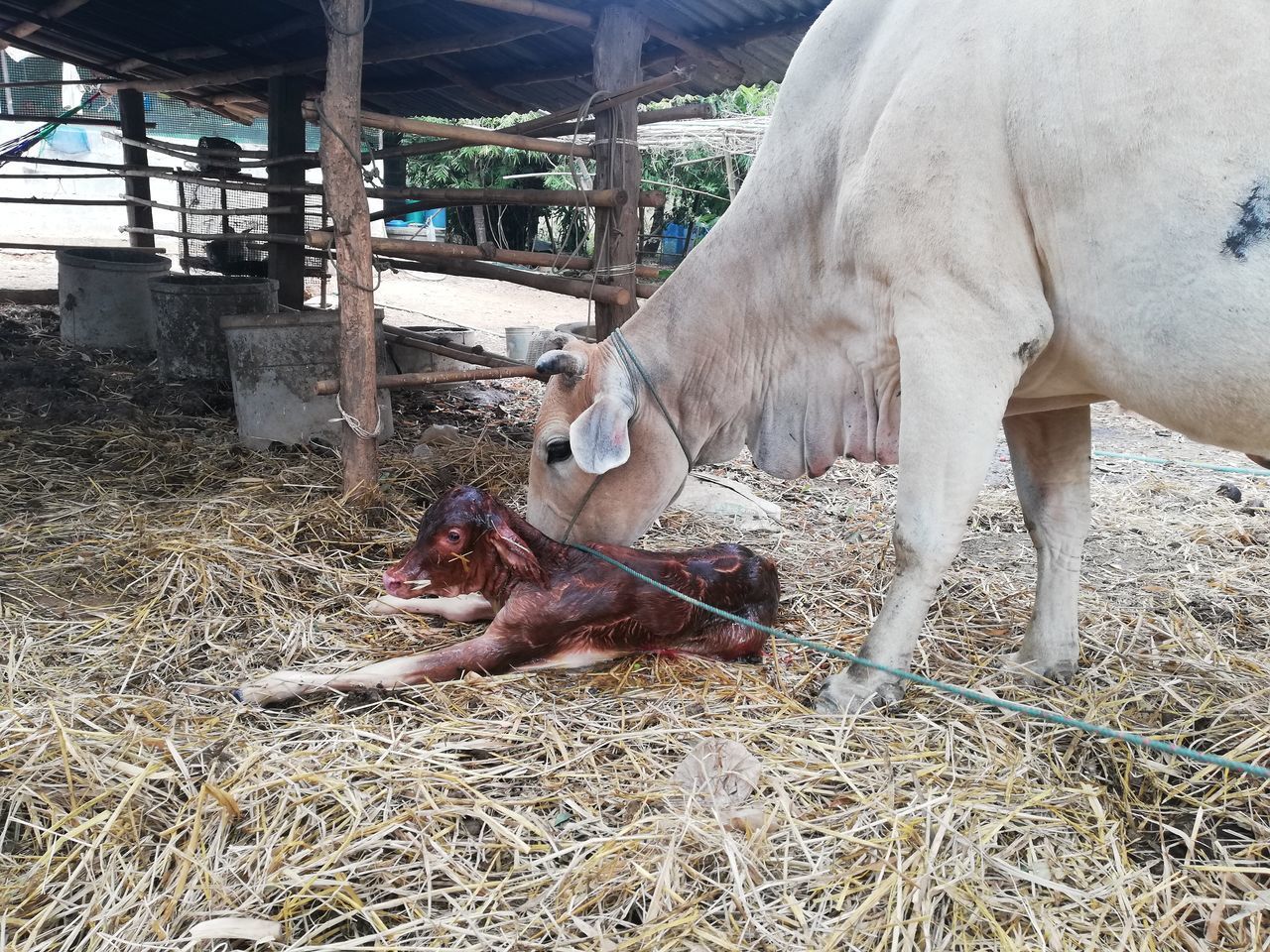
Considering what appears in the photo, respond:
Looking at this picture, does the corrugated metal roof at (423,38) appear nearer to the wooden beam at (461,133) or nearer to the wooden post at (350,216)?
the wooden beam at (461,133)

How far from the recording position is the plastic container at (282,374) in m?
4.95

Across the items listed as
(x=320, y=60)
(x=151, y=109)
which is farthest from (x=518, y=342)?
(x=151, y=109)

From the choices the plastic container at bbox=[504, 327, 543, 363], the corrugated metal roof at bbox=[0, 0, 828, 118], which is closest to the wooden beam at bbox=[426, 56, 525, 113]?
the corrugated metal roof at bbox=[0, 0, 828, 118]

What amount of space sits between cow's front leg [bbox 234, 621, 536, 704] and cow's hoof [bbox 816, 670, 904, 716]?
839 millimetres

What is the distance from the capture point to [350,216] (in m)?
3.86

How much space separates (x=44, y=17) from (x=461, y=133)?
16.9ft

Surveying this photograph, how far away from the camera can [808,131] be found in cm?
292

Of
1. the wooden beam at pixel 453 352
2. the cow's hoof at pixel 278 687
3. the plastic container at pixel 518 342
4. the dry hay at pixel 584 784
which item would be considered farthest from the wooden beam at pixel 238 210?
the cow's hoof at pixel 278 687

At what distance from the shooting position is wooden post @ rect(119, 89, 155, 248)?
361 inches

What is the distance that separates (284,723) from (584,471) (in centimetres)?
113

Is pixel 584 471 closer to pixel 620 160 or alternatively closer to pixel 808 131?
pixel 808 131

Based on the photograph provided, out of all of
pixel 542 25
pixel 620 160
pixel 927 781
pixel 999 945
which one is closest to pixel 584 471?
pixel 927 781

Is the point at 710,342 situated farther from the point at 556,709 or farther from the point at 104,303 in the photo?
the point at 104,303

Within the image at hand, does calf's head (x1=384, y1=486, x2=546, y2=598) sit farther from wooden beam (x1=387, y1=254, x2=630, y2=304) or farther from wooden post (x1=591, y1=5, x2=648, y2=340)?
wooden post (x1=591, y1=5, x2=648, y2=340)
